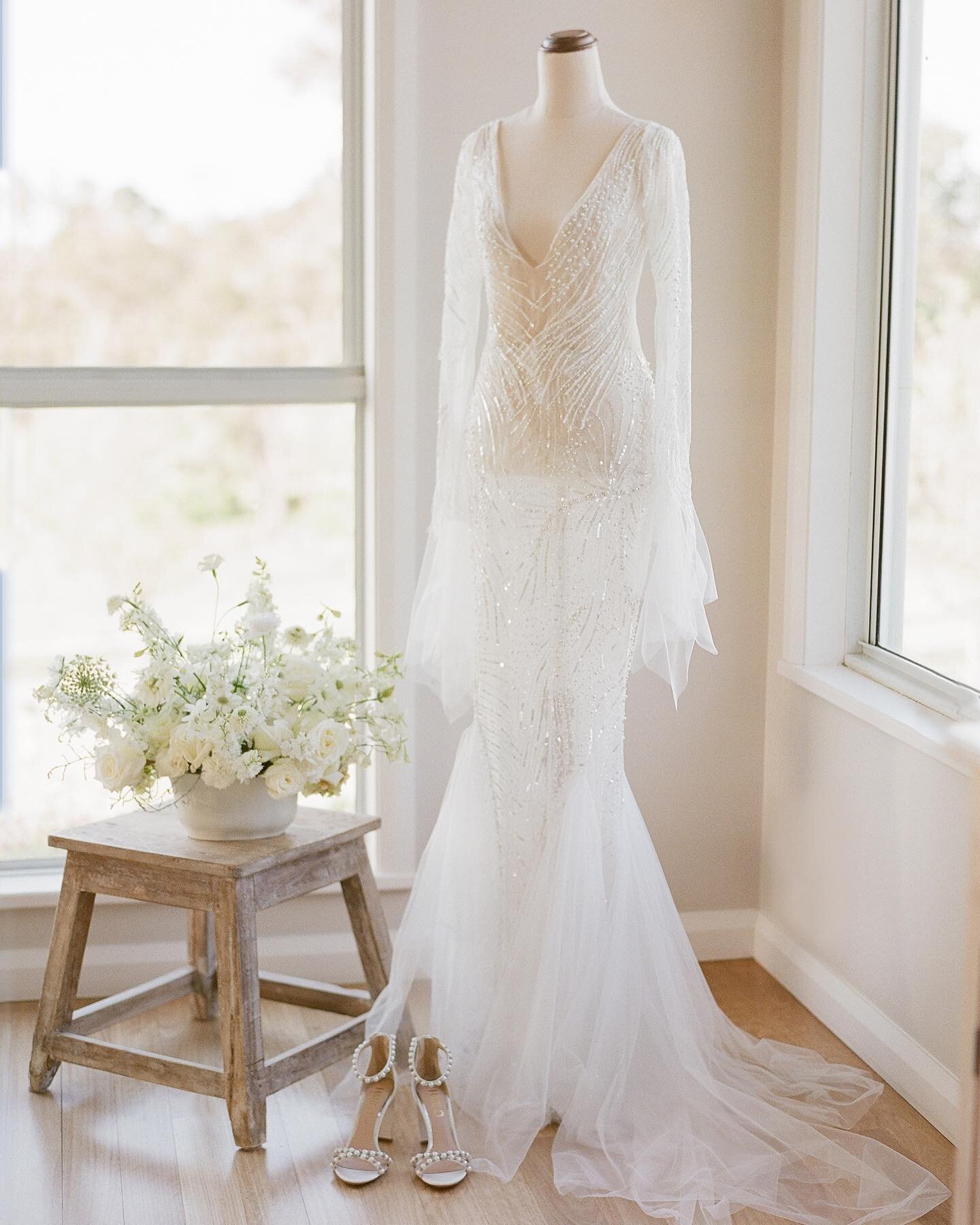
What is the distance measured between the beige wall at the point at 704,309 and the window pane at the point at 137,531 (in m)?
0.31

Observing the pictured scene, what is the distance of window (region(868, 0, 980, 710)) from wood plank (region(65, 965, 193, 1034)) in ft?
5.23

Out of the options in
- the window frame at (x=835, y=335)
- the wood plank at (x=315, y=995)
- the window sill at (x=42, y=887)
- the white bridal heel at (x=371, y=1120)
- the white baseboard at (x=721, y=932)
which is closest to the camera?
the white bridal heel at (x=371, y=1120)

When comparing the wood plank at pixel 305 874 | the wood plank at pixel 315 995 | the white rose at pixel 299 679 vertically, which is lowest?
the wood plank at pixel 315 995

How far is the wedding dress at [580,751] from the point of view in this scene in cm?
236

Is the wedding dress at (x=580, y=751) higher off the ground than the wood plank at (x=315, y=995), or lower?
higher

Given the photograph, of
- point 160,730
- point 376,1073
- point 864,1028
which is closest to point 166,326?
point 160,730

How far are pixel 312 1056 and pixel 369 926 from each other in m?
0.28

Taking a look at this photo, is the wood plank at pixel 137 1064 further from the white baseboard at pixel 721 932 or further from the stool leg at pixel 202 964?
the white baseboard at pixel 721 932

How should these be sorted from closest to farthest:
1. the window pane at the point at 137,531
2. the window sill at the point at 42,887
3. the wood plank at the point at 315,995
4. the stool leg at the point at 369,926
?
1. the stool leg at the point at 369,926
2. the wood plank at the point at 315,995
3. the window sill at the point at 42,887
4. the window pane at the point at 137,531

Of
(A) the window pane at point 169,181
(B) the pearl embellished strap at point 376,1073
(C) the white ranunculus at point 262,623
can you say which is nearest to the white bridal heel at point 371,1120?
(B) the pearl embellished strap at point 376,1073

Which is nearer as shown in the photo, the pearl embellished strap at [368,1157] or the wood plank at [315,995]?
the pearl embellished strap at [368,1157]

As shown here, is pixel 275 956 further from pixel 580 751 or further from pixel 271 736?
pixel 580 751

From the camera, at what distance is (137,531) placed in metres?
3.21

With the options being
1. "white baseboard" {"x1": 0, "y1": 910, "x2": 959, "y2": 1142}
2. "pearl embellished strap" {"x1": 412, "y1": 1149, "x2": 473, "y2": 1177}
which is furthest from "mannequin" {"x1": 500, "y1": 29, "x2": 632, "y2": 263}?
"white baseboard" {"x1": 0, "y1": 910, "x2": 959, "y2": 1142}
